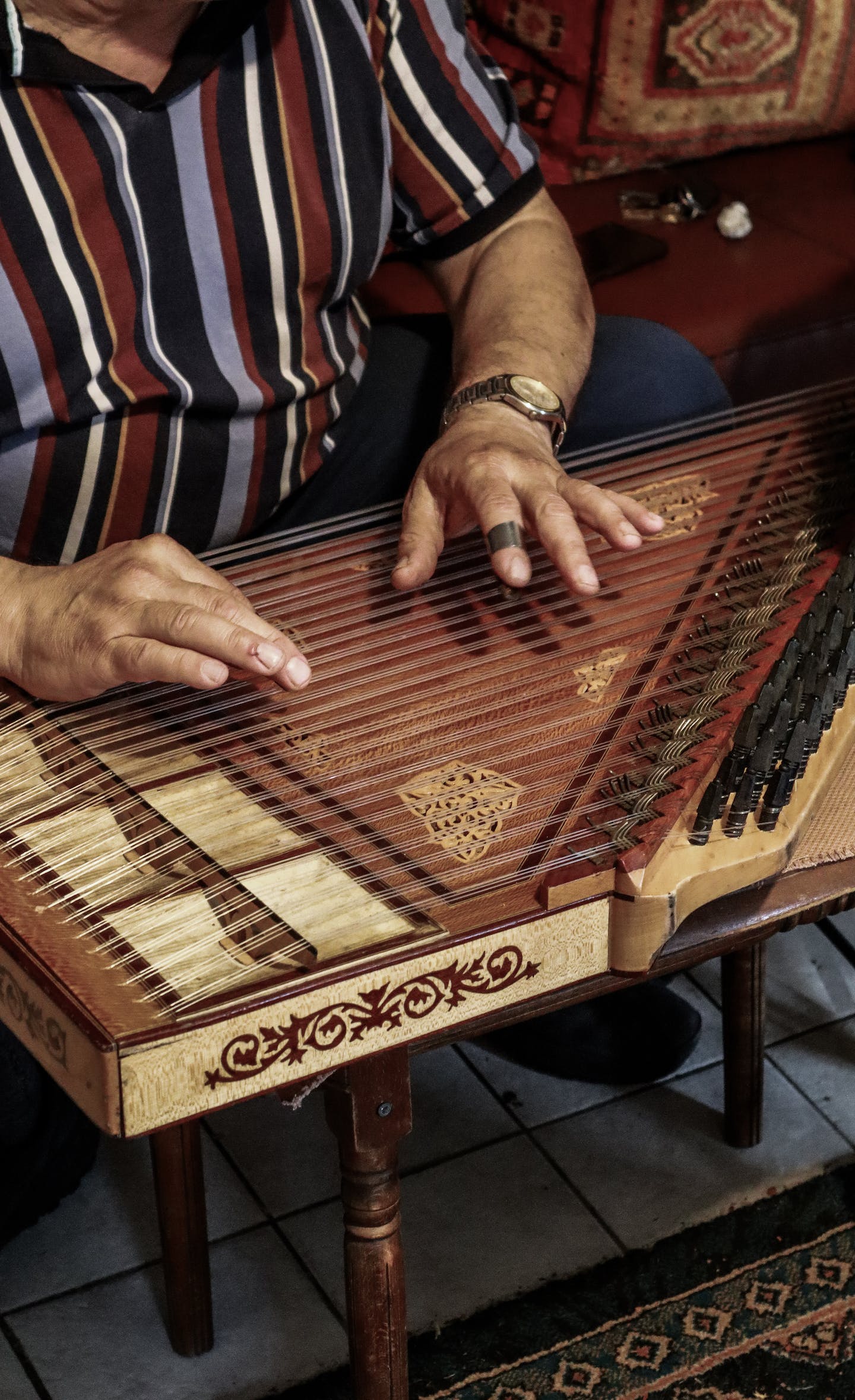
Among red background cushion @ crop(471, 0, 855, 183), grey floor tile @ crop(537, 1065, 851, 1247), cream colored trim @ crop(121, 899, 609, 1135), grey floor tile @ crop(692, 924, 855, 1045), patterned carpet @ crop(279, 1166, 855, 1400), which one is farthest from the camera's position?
red background cushion @ crop(471, 0, 855, 183)

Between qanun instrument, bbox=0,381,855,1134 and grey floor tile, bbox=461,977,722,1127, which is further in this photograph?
grey floor tile, bbox=461,977,722,1127

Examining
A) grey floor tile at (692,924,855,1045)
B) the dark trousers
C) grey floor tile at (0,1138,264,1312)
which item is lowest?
grey floor tile at (692,924,855,1045)

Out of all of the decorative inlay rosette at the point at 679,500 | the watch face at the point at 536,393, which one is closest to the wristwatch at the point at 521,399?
the watch face at the point at 536,393

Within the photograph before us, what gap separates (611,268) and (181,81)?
130 centimetres

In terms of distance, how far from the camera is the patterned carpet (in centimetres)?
164

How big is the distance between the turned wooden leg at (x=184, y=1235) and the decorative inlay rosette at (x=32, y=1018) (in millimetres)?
528

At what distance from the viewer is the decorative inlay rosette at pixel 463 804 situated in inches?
43.6

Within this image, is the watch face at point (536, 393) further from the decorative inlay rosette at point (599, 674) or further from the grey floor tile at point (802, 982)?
the grey floor tile at point (802, 982)

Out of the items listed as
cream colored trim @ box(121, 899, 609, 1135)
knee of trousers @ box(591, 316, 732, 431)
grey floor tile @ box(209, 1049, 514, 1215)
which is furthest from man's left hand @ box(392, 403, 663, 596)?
grey floor tile @ box(209, 1049, 514, 1215)

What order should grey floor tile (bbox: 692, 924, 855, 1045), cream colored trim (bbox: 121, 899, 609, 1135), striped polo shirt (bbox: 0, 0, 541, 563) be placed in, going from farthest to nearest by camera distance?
grey floor tile (bbox: 692, 924, 855, 1045), striped polo shirt (bbox: 0, 0, 541, 563), cream colored trim (bbox: 121, 899, 609, 1135)

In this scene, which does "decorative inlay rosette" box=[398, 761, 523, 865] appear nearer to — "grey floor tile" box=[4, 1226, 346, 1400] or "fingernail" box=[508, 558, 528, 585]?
"fingernail" box=[508, 558, 528, 585]

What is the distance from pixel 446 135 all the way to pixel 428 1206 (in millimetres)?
1232

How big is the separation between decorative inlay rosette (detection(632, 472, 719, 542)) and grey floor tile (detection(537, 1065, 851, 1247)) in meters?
0.82

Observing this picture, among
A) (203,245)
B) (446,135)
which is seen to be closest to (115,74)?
(203,245)
